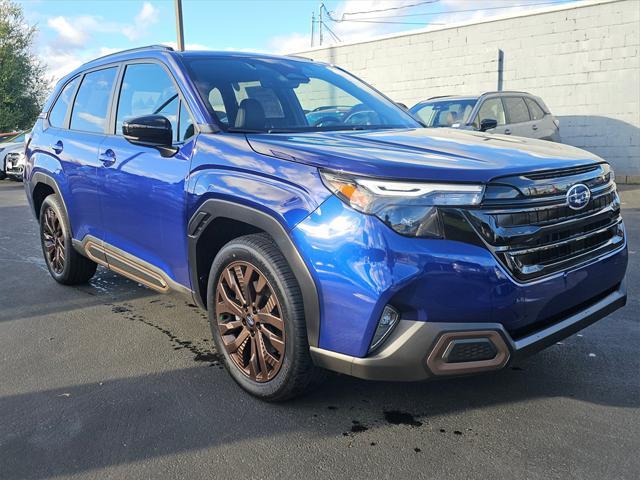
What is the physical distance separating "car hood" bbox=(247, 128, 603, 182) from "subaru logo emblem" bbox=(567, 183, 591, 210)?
0.38ft

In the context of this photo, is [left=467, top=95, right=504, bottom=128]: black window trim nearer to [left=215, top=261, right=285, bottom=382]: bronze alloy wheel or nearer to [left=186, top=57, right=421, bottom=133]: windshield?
[left=186, top=57, right=421, bottom=133]: windshield

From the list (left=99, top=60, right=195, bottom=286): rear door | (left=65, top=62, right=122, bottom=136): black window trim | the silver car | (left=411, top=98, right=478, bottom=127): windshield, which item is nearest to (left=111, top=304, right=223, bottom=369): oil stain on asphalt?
(left=99, top=60, right=195, bottom=286): rear door

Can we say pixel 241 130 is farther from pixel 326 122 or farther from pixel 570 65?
pixel 570 65

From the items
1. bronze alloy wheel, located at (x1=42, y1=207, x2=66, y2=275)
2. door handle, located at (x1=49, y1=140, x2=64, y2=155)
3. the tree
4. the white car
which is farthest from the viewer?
the tree

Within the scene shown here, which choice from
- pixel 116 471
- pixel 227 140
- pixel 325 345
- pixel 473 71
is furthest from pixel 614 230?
pixel 473 71

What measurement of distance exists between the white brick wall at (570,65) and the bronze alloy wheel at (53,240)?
37.5 ft

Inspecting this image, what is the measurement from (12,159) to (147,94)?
13.0 m

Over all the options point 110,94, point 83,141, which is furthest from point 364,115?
point 83,141

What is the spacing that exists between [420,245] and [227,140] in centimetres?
125

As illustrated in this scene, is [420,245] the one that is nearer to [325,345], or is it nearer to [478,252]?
[478,252]

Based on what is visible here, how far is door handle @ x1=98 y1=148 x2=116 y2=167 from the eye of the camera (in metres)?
3.81

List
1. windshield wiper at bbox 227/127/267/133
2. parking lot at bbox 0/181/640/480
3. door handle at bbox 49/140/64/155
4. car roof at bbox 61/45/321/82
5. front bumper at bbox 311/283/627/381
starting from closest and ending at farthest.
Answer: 1. front bumper at bbox 311/283/627/381
2. parking lot at bbox 0/181/640/480
3. windshield wiper at bbox 227/127/267/133
4. car roof at bbox 61/45/321/82
5. door handle at bbox 49/140/64/155

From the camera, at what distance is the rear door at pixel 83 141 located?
164 inches

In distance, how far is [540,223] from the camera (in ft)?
8.08
